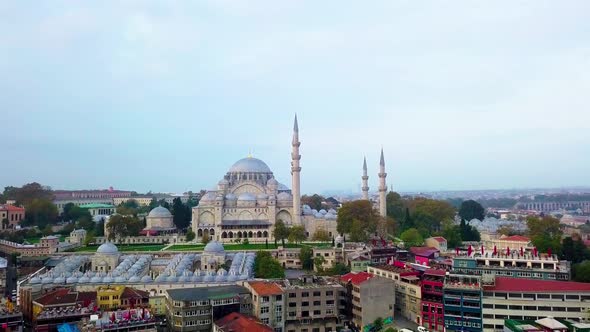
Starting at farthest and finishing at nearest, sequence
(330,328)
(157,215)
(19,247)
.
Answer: (157,215), (19,247), (330,328)

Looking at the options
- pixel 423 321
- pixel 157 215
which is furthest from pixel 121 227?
pixel 423 321

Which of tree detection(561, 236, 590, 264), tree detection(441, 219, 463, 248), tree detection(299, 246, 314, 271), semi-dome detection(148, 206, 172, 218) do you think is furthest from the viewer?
semi-dome detection(148, 206, 172, 218)

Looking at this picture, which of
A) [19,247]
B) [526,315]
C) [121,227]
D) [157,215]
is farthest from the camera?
[157,215]

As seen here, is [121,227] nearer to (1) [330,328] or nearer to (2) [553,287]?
(1) [330,328]

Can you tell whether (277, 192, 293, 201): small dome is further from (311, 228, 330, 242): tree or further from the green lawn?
the green lawn

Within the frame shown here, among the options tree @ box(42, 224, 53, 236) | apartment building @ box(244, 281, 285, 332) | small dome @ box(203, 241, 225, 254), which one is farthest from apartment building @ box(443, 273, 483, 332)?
tree @ box(42, 224, 53, 236)

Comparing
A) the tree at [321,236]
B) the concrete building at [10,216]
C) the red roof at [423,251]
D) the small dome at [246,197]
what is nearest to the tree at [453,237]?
the red roof at [423,251]
